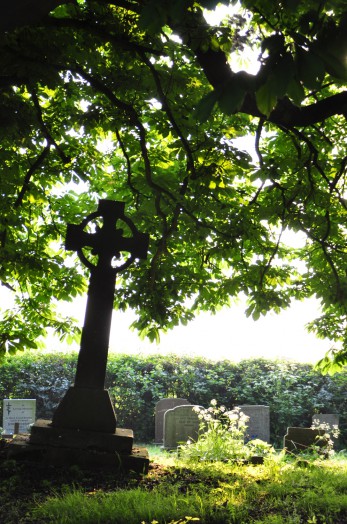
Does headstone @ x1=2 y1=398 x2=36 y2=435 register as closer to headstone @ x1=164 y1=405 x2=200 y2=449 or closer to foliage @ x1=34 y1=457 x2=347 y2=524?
headstone @ x1=164 y1=405 x2=200 y2=449

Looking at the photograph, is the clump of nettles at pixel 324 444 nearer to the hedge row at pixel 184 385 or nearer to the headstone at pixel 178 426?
the headstone at pixel 178 426

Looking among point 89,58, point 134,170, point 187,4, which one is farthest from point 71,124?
point 187,4

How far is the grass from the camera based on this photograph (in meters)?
3.83

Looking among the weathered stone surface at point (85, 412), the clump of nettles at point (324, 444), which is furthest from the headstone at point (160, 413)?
the weathered stone surface at point (85, 412)

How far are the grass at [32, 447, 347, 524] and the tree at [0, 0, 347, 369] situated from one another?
7.82ft

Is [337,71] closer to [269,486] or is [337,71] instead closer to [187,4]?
[187,4]

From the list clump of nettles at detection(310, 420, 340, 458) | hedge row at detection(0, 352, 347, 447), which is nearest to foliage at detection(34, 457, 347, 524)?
clump of nettles at detection(310, 420, 340, 458)

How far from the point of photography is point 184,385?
16797mm

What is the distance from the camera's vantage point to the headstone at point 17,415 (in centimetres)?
1297

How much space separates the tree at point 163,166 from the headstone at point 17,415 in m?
4.77

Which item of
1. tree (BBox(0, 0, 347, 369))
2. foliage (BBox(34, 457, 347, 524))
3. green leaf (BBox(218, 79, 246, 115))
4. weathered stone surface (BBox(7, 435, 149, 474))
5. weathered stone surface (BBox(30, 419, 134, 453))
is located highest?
tree (BBox(0, 0, 347, 369))

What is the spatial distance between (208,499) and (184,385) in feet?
41.4

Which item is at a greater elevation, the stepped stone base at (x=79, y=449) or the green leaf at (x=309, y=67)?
the green leaf at (x=309, y=67)

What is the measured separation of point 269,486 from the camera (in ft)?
16.1
